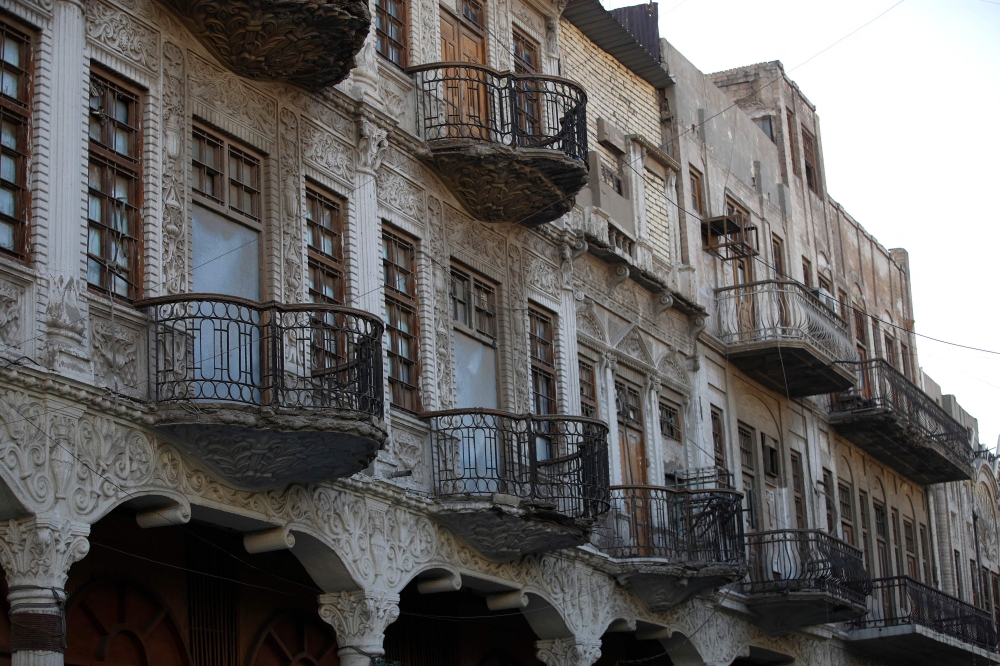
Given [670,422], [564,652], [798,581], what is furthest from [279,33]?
[798,581]

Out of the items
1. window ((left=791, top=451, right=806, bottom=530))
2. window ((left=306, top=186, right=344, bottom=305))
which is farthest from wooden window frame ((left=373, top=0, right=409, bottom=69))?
window ((left=791, top=451, right=806, bottom=530))

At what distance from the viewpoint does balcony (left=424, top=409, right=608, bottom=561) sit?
16.2m

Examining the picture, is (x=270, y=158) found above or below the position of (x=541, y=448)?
above

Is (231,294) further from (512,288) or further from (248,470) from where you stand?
(512,288)

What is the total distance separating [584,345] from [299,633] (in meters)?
6.14

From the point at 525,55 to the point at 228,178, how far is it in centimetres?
732

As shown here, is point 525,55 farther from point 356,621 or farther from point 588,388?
point 356,621

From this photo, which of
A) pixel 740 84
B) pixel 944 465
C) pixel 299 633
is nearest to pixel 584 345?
pixel 299 633

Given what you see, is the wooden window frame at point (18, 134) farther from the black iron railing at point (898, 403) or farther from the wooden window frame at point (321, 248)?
the black iron railing at point (898, 403)

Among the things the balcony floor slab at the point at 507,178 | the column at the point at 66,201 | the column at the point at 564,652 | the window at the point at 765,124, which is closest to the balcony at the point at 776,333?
the window at the point at 765,124

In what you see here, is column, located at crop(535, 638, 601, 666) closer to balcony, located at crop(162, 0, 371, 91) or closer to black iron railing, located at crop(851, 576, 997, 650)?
balcony, located at crop(162, 0, 371, 91)

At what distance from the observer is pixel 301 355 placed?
14.0 meters

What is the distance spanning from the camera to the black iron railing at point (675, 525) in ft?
65.0

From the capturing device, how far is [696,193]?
26.4 metres
